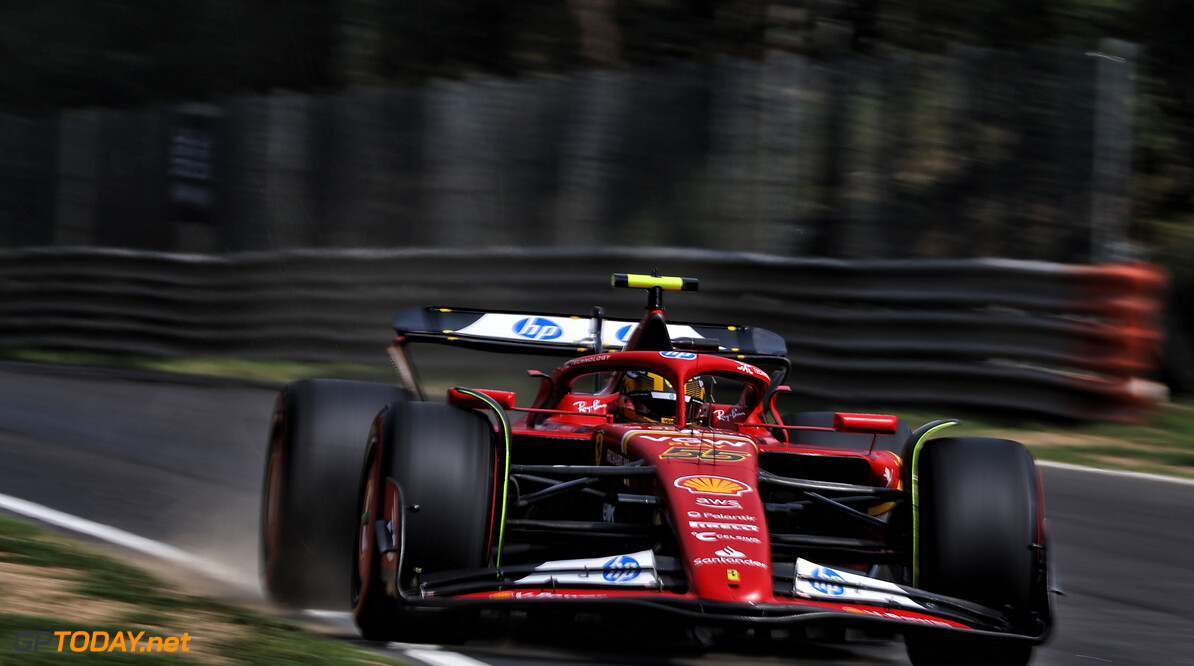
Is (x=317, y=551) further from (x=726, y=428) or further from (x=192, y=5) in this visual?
(x=192, y=5)

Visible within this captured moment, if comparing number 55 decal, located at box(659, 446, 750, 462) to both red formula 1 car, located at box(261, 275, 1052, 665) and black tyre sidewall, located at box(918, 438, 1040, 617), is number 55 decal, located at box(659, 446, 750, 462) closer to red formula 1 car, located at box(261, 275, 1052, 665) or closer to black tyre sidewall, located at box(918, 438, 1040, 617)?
red formula 1 car, located at box(261, 275, 1052, 665)

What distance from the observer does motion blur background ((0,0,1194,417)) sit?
36.2 feet

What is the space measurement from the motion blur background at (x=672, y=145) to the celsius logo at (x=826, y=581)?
6.77 m

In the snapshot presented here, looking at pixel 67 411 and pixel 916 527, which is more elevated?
pixel 916 527

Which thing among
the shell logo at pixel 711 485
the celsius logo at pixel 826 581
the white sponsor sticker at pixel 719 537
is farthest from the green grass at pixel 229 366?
the celsius logo at pixel 826 581

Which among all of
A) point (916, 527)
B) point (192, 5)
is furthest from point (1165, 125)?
point (192, 5)

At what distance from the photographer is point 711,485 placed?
4.79m

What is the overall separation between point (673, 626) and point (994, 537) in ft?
3.57

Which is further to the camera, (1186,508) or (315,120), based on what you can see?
(315,120)

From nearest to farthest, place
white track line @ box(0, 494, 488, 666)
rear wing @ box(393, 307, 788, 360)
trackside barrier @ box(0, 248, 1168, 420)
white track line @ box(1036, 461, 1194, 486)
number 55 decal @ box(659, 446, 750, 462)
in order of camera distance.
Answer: number 55 decal @ box(659, 446, 750, 462)
white track line @ box(0, 494, 488, 666)
rear wing @ box(393, 307, 788, 360)
white track line @ box(1036, 461, 1194, 486)
trackside barrier @ box(0, 248, 1168, 420)

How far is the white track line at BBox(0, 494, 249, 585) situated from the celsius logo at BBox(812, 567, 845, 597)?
2.63 meters

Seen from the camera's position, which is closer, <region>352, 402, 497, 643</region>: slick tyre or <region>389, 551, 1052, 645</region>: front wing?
<region>389, 551, 1052, 645</region>: front wing

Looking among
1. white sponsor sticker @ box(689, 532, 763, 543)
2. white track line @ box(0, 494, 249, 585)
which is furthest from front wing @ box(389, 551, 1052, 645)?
white track line @ box(0, 494, 249, 585)

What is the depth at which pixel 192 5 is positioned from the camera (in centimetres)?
2334
